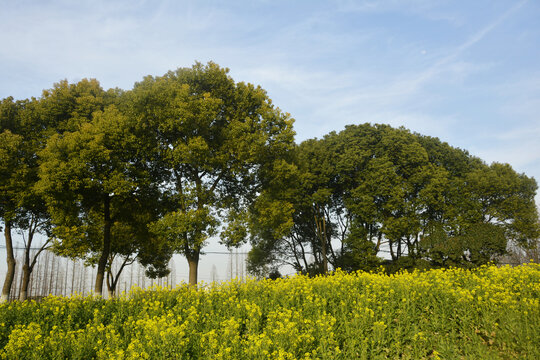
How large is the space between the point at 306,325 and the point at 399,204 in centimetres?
2470

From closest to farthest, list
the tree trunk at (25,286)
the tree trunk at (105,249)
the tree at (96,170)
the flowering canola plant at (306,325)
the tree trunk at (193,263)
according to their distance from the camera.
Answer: the flowering canola plant at (306,325) → the tree at (96,170) → the tree trunk at (193,263) → the tree trunk at (105,249) → the tree trunk at (25,286)

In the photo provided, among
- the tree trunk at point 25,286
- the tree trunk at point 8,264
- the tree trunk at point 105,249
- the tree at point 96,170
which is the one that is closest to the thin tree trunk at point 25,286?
the tree trunk at point 25,286

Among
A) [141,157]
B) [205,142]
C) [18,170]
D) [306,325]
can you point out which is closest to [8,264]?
[18,170]

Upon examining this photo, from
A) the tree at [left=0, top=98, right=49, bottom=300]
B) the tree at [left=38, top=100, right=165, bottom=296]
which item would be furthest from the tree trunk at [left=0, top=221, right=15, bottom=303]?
the tree at [left=38, top=100, right=165, bottom=296]

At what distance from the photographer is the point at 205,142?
65.2 feet

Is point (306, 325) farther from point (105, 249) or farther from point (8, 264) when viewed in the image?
point (8, 264)

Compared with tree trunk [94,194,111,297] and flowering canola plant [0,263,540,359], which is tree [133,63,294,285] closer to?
tree trunk [94,194,111,297]

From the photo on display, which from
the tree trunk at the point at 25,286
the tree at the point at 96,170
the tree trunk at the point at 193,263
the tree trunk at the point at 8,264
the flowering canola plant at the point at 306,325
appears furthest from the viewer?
the tree trunk at the point at 25,286

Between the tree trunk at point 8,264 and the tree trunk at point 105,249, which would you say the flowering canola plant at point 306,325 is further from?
the tree trunk at point 8,264

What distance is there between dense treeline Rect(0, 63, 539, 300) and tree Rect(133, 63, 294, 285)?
0.08 metres

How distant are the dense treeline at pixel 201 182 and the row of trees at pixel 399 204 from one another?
Result: 0.43 ft

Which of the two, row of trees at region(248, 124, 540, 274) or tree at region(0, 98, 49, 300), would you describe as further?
row of trees at region(248, 124, 540, 274)

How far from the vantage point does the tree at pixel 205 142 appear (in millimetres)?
19844

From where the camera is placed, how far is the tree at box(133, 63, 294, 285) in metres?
19.8
